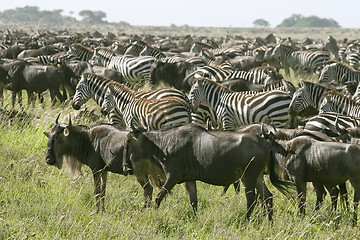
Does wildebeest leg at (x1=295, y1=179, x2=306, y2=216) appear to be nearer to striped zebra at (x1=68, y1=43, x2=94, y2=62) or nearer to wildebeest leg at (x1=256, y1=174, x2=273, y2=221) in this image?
wildebeest leg at (x1=256, y1=174, x2=273, y2=221)

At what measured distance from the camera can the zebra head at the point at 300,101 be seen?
31.6 ft

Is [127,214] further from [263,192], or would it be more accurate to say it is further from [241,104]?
[241,104]

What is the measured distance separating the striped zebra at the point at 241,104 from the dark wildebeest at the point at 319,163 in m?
3.09

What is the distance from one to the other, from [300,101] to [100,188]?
4628 mm

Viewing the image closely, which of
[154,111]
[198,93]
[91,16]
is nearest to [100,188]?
[154,111]

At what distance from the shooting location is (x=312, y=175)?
6.24m

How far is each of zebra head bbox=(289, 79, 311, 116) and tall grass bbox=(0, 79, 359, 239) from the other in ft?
7.89

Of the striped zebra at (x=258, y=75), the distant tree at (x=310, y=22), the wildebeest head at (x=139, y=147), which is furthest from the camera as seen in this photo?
the distant tree at (x=310, y=22)

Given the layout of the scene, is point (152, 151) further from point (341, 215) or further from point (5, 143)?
point (5, 143)

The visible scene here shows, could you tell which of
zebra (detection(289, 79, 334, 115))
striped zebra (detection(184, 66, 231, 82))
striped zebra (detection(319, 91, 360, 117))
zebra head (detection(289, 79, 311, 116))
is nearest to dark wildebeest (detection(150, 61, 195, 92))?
striped zebra (detection(184, 66, 231, 82))

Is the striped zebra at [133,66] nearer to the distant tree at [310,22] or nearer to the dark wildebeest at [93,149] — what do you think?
the dark wildebeest at [93,149]

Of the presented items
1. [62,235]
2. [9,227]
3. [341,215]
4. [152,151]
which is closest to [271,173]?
[341,215]

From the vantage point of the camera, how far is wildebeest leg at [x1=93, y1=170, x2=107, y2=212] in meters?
6.32

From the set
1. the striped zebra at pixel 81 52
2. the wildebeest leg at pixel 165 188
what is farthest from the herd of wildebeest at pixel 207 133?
the striped zebra at pixel 81 52
